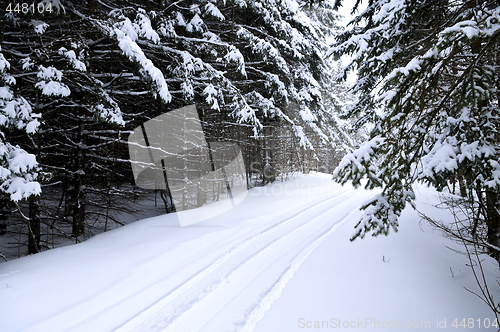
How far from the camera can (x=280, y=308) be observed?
3.47m

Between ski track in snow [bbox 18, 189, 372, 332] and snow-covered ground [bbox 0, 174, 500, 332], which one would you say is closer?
ski track in snow [bbox 18, 189, 372, 332]

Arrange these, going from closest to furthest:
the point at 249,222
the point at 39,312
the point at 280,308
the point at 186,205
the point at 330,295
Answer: the point at 39,312 → the point at 280,308 → the point at 330,295 → the point at 249,222 → the point at 186,205

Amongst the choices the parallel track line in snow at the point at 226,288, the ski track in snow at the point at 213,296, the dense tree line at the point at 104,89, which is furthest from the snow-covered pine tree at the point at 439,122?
the dense tree line at the point at 104,89

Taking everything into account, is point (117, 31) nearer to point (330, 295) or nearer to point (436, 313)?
point (330, 295)

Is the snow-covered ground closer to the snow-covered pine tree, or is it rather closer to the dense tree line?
the snow-covered pine tree

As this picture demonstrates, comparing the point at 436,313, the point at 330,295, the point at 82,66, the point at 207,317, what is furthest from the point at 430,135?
the point at 82,66

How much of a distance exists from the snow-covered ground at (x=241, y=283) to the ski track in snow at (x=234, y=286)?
0.06ft

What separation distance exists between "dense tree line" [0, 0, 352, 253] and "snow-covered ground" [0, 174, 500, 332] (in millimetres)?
1704

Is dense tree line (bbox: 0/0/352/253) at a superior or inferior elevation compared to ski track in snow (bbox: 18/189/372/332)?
superior

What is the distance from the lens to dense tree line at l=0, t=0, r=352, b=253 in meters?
5.04

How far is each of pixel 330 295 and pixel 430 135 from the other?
3.14 metres

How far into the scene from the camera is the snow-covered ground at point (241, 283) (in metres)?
3.21

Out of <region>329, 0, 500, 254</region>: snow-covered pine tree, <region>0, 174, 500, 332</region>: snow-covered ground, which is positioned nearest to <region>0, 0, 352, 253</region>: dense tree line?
<region>0, 174, 500, 332</region>: snow-covered ground

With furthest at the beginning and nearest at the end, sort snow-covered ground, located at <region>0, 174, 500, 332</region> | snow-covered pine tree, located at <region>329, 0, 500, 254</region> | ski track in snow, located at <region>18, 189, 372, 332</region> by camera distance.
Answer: snow-covered ground, located at <region>0, 174, 500, 332</region>, ski track in snow, located at <region>18, 189, 372, 332</region>, snow-covered pine tree, located at <region>329, 0, 500, 254</region>
